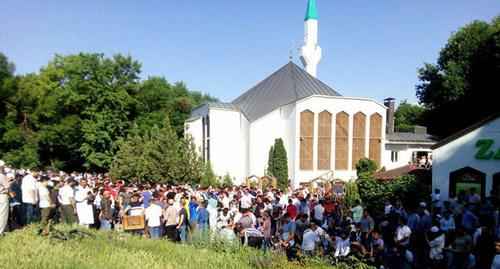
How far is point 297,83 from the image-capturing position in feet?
130

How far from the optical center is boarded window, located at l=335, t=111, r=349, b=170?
3253 cm

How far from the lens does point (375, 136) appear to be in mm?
33656

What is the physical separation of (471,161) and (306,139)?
15325mm

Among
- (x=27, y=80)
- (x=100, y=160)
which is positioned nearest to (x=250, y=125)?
(x=100, y=160)

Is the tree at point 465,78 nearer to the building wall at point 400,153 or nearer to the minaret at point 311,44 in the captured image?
the building wall at point 400,153

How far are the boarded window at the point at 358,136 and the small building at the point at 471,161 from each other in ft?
47.2

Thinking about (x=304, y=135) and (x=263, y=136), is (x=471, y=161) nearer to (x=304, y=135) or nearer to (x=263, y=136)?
(x=304, y=135)

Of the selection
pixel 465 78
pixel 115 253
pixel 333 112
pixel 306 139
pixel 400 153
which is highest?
pixel 465 78

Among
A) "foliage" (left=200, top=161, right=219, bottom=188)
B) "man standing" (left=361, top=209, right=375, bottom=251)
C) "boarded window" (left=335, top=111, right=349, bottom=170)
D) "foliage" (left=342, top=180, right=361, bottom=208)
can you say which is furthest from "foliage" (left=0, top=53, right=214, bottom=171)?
"man standing" (left=361, top=209, right=375, bottom=251)

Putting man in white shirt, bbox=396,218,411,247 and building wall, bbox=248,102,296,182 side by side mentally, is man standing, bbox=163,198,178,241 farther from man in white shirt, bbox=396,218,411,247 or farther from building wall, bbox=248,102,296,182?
building wall, bbox=248,102,296,182

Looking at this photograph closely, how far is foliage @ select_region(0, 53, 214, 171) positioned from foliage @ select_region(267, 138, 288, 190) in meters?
15.5

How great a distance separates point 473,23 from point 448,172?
2477 cm

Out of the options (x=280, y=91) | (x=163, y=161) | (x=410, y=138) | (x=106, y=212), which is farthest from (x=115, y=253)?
(x=410, y=138)

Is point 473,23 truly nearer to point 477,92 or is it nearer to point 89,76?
point 477,92
